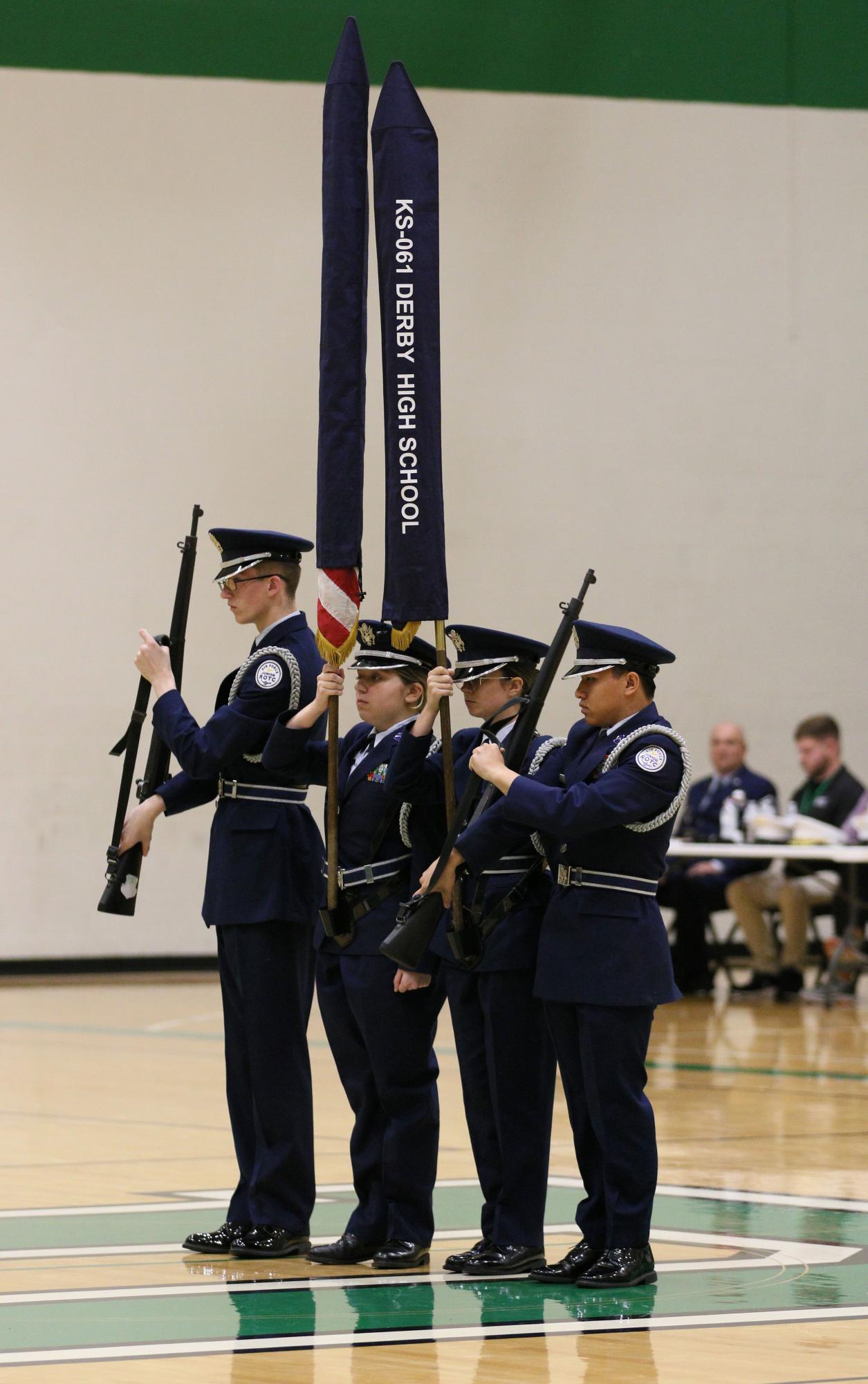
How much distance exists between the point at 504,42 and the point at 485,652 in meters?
10.5

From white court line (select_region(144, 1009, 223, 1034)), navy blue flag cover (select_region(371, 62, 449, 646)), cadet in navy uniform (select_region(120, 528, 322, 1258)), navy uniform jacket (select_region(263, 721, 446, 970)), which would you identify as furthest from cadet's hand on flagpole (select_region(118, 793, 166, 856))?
white court line (select_region(144, 1009, 223, 1034))

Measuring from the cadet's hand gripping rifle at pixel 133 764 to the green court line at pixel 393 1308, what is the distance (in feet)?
4.12

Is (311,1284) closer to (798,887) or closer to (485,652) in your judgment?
(485,652)

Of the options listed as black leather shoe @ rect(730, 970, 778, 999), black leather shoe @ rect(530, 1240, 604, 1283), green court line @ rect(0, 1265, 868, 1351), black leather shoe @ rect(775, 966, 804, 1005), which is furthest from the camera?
black leather shoe @ rect(730, 970, 778, 999)

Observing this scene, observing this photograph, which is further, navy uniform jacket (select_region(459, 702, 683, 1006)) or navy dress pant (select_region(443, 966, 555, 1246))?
navy dress pant (select_region(443, 966, 555, 1246))

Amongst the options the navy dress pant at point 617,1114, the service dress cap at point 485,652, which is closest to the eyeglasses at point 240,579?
the service dress cap at point 485,652

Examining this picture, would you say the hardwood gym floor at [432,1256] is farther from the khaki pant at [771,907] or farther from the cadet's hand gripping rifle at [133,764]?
the khaki pant at [771,907]

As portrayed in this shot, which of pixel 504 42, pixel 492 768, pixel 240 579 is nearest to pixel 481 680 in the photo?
pixel 492 768

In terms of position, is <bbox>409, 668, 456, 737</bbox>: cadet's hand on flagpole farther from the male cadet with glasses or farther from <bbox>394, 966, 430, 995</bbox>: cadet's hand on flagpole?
the male cadet with glasses

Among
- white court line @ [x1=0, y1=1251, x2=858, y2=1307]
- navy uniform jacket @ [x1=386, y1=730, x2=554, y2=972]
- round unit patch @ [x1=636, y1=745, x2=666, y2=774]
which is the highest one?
round unit patch @ [x1=636, y1=745, x2=666, y2=774]

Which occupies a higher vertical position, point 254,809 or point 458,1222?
point 254,809

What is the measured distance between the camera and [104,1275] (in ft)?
17.5

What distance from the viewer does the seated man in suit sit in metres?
13.5

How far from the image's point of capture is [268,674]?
578cm
